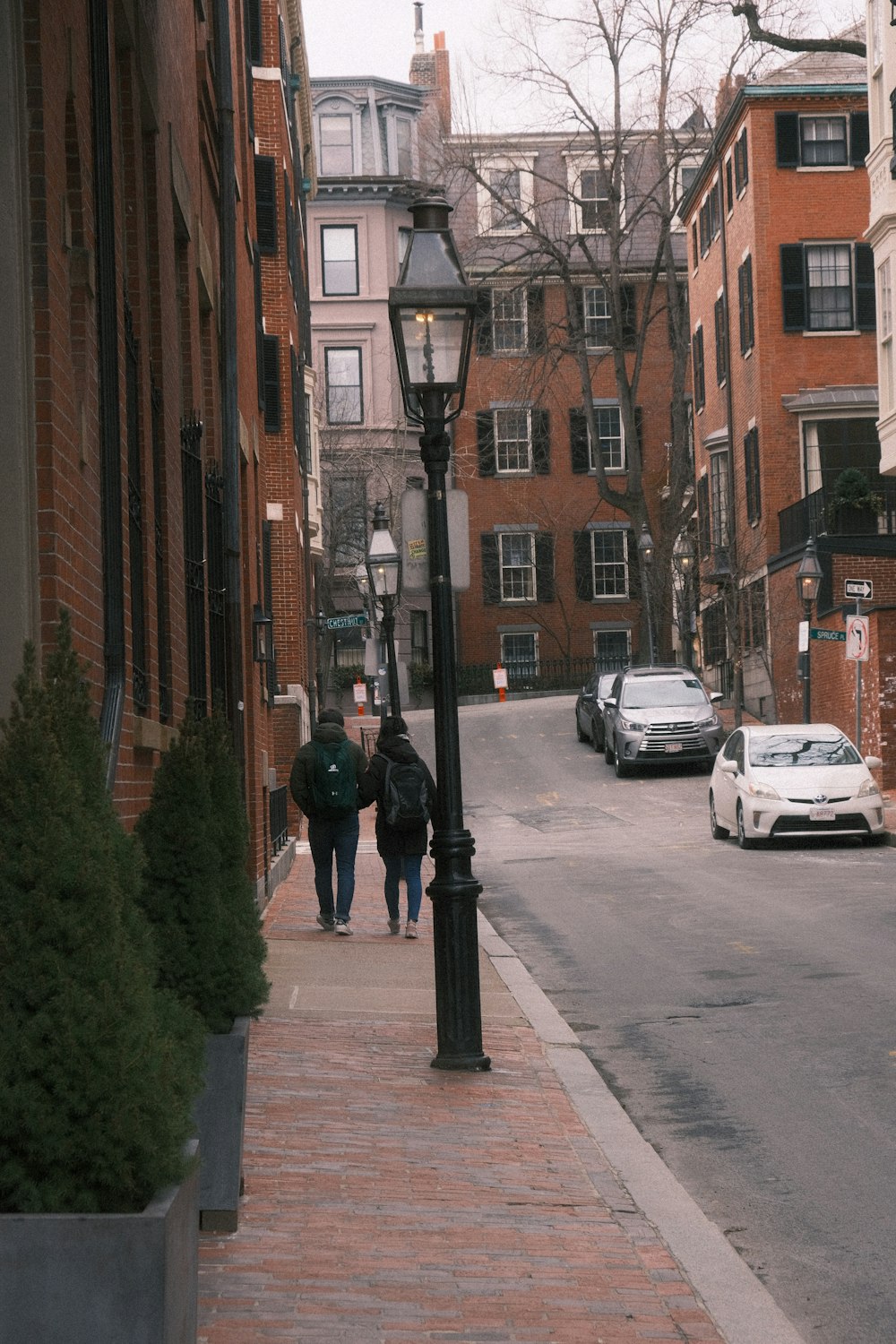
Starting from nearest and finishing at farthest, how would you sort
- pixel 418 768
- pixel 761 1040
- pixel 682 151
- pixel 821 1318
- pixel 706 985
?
pixel 821 1318, pixel 761 1040, pixel 706 985, pixel 418 768, pixel 682 151

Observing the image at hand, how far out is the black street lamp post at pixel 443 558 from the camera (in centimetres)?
888

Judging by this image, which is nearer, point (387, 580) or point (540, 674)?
point (387, 580)

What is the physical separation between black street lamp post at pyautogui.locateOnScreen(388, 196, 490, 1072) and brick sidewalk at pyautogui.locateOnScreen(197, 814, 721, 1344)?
0.34 metres

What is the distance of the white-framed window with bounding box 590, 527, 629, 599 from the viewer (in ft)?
198

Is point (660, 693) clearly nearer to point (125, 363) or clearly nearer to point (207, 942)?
point (125, 363)

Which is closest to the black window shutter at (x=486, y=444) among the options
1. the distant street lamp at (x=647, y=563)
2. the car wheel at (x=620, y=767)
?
the distant street lamp at (x=647, y=563)

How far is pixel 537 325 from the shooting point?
48938 millimetres

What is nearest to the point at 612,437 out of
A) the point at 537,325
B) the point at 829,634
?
Result: the point at 537,325

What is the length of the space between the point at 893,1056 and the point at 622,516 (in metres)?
51.6

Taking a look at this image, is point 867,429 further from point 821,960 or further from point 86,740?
point 86,740

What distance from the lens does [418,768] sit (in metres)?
15.2

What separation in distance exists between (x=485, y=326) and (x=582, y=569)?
860 cm

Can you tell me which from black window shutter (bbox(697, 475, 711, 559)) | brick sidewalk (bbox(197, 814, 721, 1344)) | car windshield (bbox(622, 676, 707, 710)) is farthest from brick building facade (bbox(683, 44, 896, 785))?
brick sidewalk (bbox(197, 814, 721, 1344))

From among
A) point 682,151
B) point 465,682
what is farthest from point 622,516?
point 682,151
